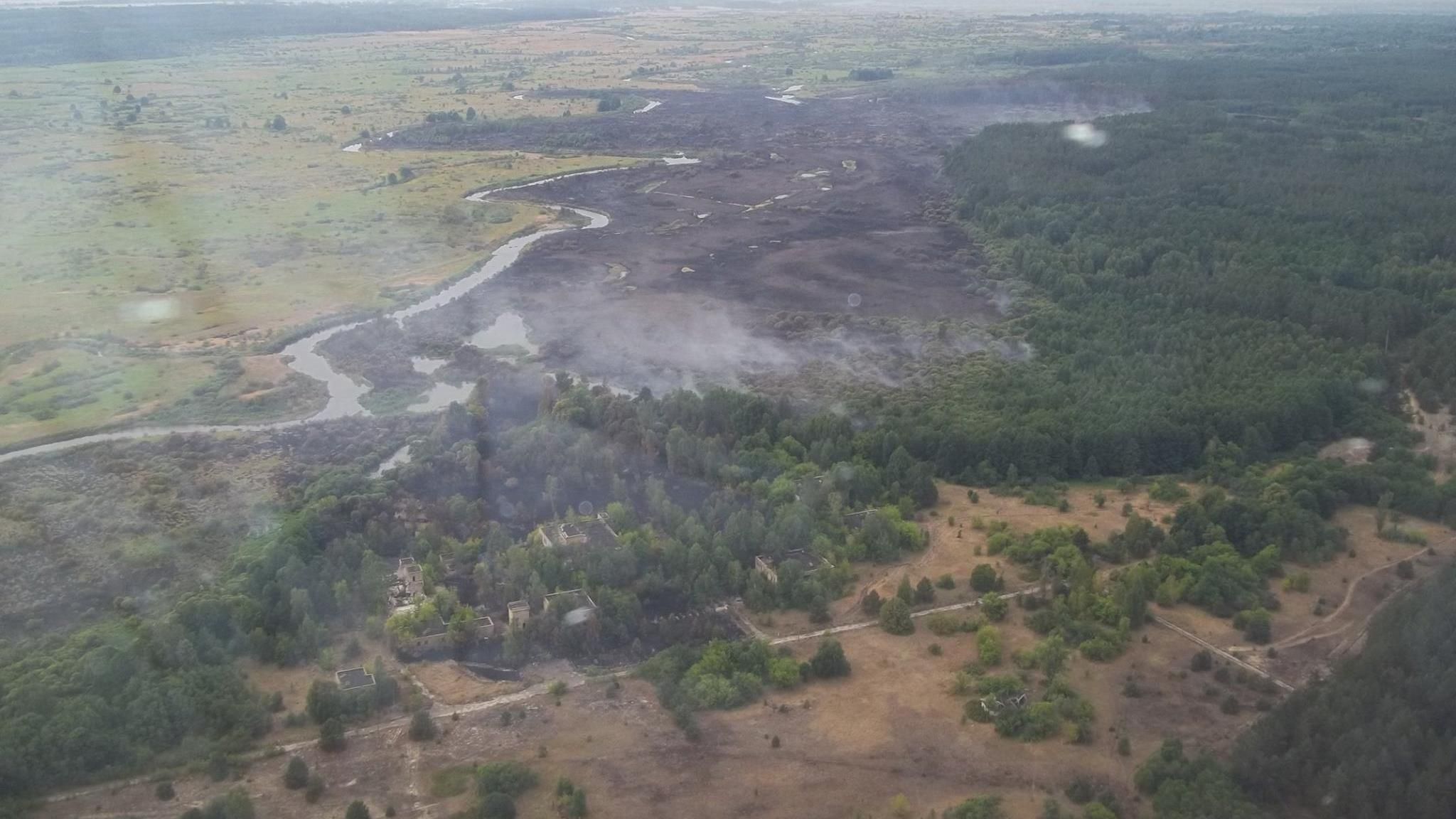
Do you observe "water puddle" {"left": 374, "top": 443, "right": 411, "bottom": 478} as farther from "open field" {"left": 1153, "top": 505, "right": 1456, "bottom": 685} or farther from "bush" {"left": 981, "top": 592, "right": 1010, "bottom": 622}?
"open field" {"left": 1153, "top": 505, "right": 1456, "bottom": 685}

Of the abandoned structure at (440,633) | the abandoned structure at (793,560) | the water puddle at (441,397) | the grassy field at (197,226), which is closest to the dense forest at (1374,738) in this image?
the abandoned structure at (793,560)

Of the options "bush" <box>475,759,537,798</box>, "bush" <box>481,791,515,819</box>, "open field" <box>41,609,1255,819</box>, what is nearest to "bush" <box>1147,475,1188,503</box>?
"open field" <box>41,609,1255,819</box>

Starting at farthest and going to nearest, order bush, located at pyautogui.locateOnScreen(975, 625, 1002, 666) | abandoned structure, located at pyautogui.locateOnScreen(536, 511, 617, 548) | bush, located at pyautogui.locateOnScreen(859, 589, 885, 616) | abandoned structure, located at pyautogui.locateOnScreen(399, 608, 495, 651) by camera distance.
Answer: abandoned structure, located at pyautogui.locateOnScreen(536, 511, 617, 548), bush, located at pyautogui.locateOnScreen(859, 589, 885, 616), abandoned structure, located at pyautogui.locateOnScreen(399, 608, 495, 651), bush, located at pyautogui.locateOnScreen(975, 625, 1002, 666)

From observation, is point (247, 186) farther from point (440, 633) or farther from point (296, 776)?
point (296, 776)

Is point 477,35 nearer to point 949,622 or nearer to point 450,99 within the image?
point 450,99

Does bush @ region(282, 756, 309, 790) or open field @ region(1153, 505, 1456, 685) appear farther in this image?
open field @ region(1153, 505, 1456, 685)
